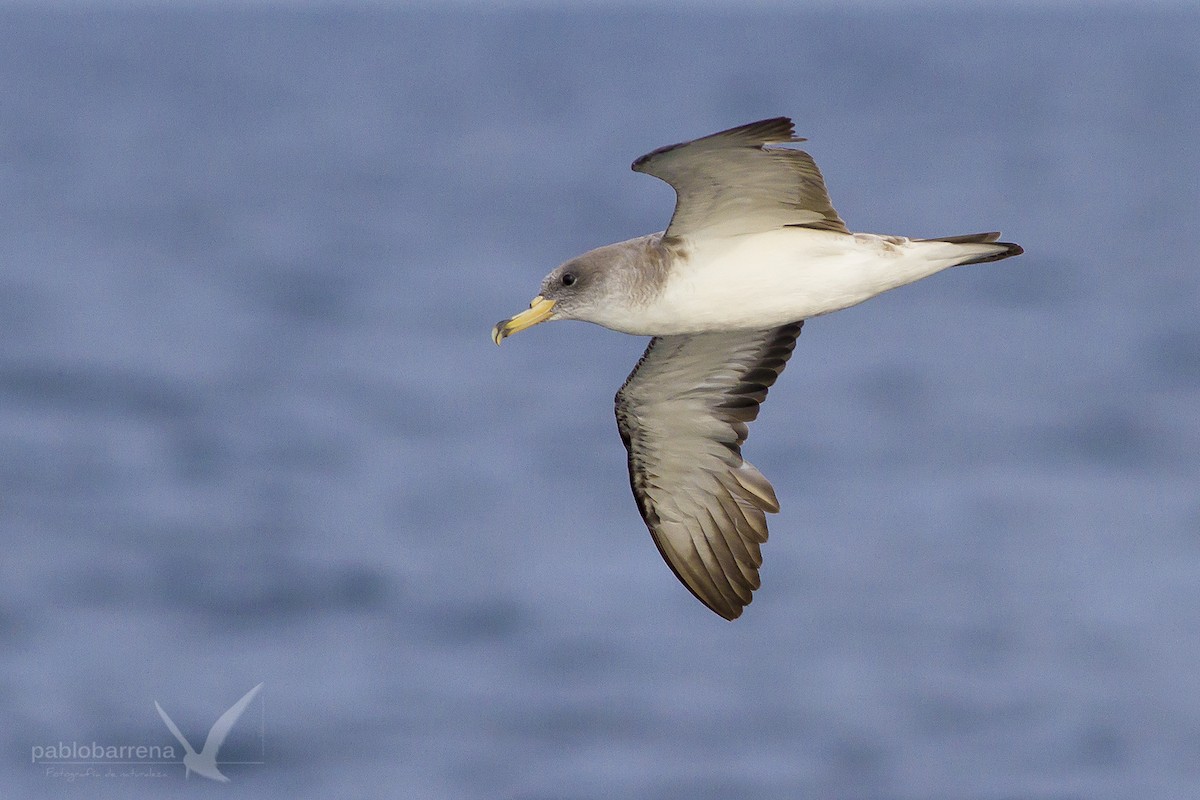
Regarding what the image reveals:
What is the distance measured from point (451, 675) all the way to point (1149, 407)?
102ft

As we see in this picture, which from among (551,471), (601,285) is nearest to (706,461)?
(601,285)

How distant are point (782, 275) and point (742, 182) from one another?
2.34 feet

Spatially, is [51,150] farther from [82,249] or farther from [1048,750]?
[1048,750]

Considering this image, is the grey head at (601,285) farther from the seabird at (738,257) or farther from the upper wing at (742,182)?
the upper wing at (742,182)

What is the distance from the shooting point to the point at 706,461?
51.2ft

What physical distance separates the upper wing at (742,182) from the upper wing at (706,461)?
1.85 m

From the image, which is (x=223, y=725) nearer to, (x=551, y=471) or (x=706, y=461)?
(x=551, y=471)

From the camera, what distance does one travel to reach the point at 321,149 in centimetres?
10725

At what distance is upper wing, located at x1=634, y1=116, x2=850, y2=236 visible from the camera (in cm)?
1252

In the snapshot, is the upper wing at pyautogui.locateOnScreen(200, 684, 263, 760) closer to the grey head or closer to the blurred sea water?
the blurred sea water

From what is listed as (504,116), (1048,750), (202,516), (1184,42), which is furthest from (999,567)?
(1184,42)

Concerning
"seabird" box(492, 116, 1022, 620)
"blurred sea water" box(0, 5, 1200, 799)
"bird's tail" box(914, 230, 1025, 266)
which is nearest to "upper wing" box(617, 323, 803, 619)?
"seabird" box(492, 116, 1022, 620)

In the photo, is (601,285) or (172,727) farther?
(172,727)

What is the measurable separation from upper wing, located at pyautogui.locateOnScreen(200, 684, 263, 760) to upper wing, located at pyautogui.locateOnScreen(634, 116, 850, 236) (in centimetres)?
3385
